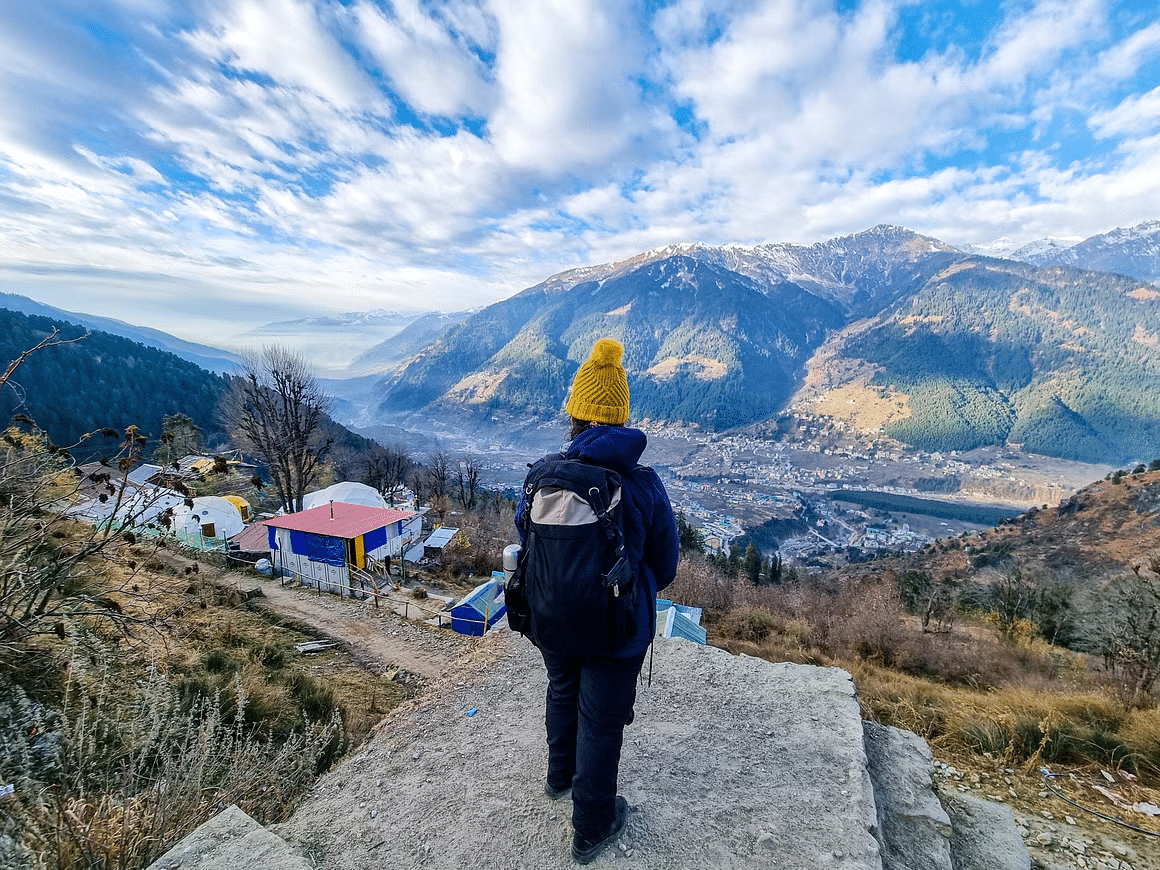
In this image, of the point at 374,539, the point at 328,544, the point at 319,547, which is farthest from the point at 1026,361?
the point at 319,547

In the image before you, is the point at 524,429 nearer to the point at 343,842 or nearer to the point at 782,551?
the point at 782,551

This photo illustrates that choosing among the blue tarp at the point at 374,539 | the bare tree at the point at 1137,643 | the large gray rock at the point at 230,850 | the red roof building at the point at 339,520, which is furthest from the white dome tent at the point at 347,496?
the bare tree at the point at 1137,643

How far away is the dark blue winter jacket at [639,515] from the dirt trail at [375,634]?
14.2ft

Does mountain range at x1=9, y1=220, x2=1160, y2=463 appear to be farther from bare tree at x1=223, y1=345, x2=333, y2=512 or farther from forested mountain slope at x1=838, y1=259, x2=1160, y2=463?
bare tree at x1=223, y1=345, x2=333, y2=512

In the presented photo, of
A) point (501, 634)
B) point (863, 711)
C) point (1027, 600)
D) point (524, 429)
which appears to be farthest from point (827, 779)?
point (524, 429)

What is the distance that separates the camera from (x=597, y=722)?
1991mm

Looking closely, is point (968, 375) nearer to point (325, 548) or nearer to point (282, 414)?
point (282, 414)

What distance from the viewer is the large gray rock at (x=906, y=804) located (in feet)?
7.45

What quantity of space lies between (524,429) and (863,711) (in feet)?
486

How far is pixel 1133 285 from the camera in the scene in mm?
163500

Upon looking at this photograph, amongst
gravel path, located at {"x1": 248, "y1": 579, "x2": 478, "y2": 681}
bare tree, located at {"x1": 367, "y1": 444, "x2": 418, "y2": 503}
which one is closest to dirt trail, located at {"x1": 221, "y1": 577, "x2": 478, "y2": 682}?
gravel path, located at {"x1": 248, "y1": 579, "x2": 478, "y2": 681}

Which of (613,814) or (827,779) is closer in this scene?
(613,814)

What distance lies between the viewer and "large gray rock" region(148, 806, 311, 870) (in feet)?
5.90

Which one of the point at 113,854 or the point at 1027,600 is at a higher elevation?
the point at 113,854
